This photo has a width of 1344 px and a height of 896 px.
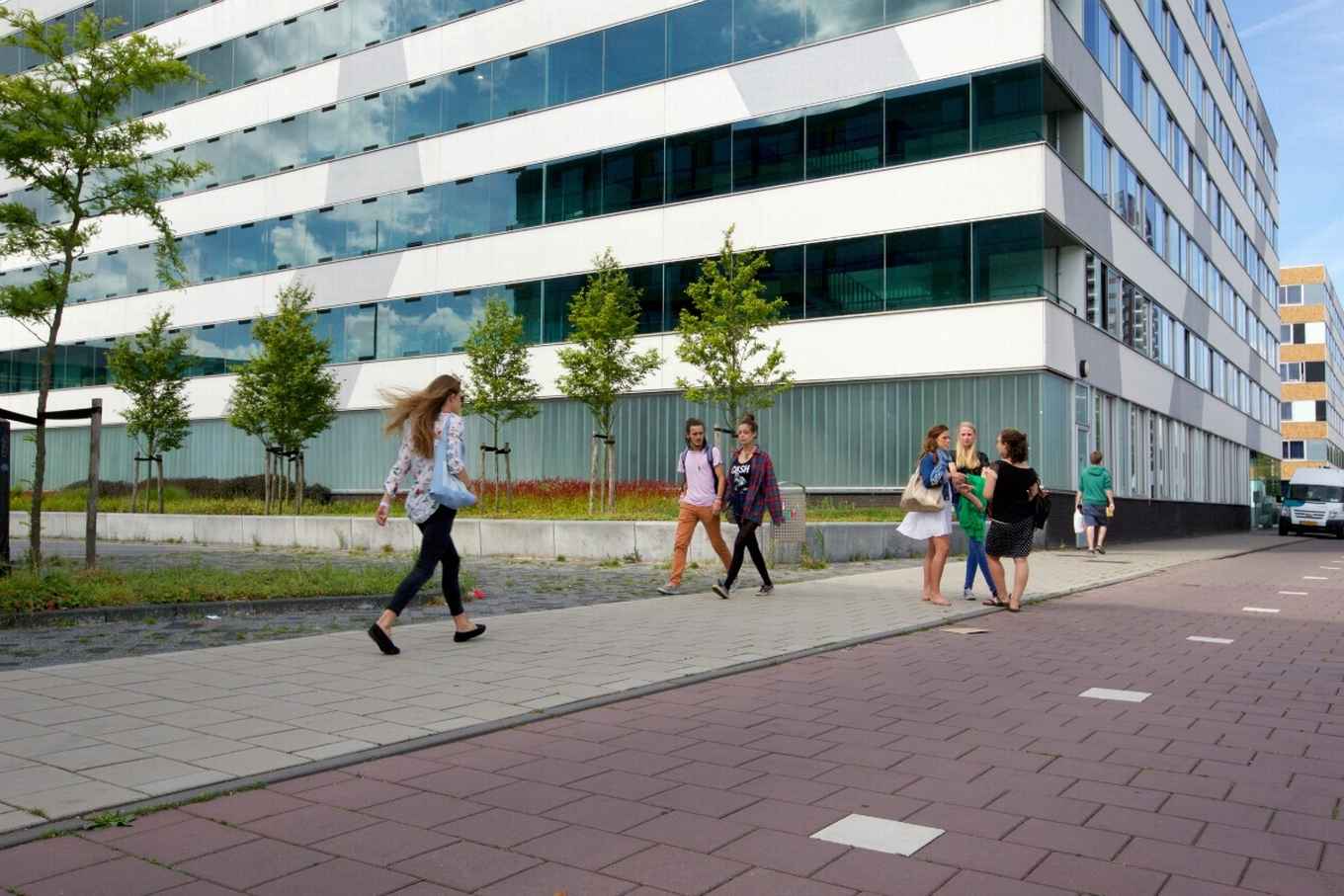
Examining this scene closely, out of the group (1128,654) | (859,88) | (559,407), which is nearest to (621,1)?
(859,88)

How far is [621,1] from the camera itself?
92.4 feet

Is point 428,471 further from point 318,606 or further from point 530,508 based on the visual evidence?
point 530,508

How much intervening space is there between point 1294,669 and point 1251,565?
47.9 feet

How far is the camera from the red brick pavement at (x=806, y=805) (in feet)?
11.5

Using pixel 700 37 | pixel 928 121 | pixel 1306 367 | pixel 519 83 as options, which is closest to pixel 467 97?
pixel 519 83

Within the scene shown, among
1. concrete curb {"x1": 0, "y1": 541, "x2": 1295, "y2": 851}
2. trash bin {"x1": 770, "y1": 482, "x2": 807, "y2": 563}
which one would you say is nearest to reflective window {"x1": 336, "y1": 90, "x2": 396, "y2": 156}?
trash bin {"x1": 770, "y1": 482, "x2": 807, "y2": 563}

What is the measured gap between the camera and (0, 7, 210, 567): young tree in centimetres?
1295

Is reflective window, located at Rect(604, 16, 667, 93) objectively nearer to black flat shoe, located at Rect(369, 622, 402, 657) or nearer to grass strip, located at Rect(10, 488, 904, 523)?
grass strip, located at Rect(10, 488, 904, 523)

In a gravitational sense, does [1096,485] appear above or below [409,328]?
below

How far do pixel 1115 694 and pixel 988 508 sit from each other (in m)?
4.98

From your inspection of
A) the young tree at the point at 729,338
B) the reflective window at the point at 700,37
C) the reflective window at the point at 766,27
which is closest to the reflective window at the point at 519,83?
the reflective window at the point at 700,37

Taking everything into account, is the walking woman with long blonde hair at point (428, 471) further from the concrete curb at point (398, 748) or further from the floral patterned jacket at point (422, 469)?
the concrete curb at point (398, 748)

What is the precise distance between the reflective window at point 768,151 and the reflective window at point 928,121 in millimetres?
2219

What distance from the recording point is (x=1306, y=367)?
8719 centimetres
